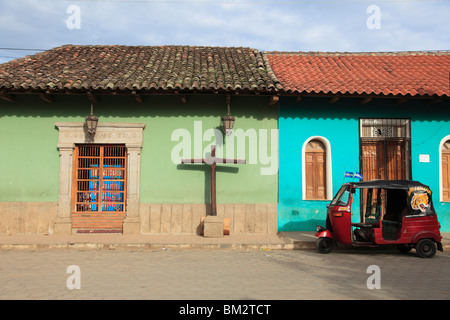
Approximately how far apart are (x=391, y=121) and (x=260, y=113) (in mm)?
3879

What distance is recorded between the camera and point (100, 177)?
33.4 feet

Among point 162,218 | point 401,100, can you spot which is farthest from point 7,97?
point 401,100

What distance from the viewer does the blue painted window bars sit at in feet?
33.3

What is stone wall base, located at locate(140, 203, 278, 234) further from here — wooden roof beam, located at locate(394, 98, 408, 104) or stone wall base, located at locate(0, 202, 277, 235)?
wooden roof beam, located at locate(394, 98, 408, 104)

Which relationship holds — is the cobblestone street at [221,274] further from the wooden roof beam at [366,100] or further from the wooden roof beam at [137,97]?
the wooden roof beam at [366,100]

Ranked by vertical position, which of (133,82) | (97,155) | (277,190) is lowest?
(277,190)

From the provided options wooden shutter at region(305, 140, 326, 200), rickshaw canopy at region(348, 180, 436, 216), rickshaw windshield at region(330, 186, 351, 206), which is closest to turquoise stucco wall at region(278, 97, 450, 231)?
wooden shutter at region(305, 140, 326, 200)

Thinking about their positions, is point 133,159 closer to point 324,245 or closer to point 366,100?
point 324,245

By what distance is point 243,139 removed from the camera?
33.3 ft

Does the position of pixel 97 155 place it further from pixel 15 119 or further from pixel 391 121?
pixel 391 121

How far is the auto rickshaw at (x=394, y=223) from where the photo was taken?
24.1 feet

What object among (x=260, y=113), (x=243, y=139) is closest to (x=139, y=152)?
(x=243, y=139)

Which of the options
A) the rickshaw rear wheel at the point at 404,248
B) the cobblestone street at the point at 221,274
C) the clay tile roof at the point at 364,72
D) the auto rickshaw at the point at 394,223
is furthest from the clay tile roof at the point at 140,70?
the rickshaw rear wheel at the point at 404,248

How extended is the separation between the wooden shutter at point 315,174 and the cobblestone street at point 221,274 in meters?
2.55
